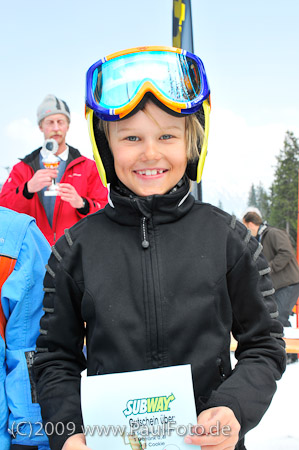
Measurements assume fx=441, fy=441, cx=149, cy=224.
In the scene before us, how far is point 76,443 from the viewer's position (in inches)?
45.1

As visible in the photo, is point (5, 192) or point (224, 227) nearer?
point (224, 227)

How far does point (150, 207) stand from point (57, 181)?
234 centimetres

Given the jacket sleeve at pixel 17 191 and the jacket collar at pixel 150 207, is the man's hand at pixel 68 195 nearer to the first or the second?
the jacket sleeve at pixel 17 191

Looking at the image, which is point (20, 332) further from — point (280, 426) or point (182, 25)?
point (182, 25)

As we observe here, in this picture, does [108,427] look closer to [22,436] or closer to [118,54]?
[22,436]

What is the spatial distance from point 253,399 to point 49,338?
2.01ft

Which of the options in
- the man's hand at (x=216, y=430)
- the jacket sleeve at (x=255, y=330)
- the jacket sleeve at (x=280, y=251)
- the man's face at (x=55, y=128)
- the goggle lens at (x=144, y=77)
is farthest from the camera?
the jacket sleeve at (x=280, y=251)

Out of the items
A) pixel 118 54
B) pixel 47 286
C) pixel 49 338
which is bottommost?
pixel 49 338

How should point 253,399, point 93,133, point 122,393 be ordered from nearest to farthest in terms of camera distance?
point 122,393, point 253,399, point 93,133

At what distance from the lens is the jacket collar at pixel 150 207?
1.33 m

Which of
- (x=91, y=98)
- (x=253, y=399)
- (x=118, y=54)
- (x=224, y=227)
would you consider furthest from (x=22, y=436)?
(x=118, y=54)

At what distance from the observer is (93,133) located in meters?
1.50

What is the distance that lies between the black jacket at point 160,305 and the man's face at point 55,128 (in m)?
2.42

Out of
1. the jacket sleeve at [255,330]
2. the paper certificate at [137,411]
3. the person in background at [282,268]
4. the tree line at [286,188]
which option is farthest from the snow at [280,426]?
the tree line at [286,188]
